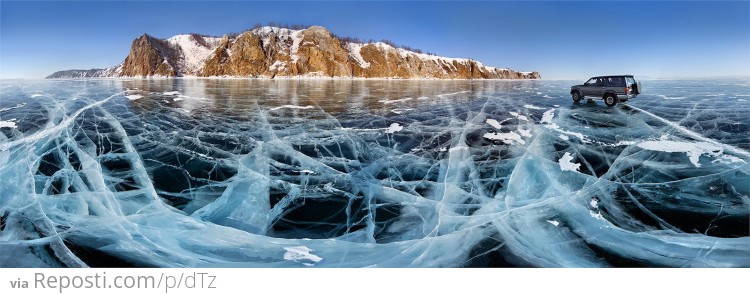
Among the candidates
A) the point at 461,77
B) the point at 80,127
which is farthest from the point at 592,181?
the point at 461,77

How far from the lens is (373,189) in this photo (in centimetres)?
442

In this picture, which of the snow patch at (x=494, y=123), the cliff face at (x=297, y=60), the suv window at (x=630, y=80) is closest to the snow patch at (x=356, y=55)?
the cliff face at (x=297, y=60)

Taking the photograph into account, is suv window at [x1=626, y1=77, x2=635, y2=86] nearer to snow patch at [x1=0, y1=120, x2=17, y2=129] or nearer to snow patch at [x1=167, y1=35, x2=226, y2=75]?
snow patch at [x1=167, y1=35, x2=226, y2=75]

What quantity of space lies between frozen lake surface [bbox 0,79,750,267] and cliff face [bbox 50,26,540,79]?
517cm

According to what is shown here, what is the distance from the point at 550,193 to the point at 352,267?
2678mm

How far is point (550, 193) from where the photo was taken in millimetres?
4340

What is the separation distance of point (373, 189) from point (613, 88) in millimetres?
6185

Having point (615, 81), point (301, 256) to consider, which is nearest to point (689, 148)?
point (615, 81)

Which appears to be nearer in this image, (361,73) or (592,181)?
(592,181)

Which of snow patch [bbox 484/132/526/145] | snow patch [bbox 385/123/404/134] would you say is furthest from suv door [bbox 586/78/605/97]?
snow patch [bbox 385/123/404/134]

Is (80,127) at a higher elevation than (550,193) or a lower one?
higher

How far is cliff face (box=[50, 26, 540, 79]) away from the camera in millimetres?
12000
